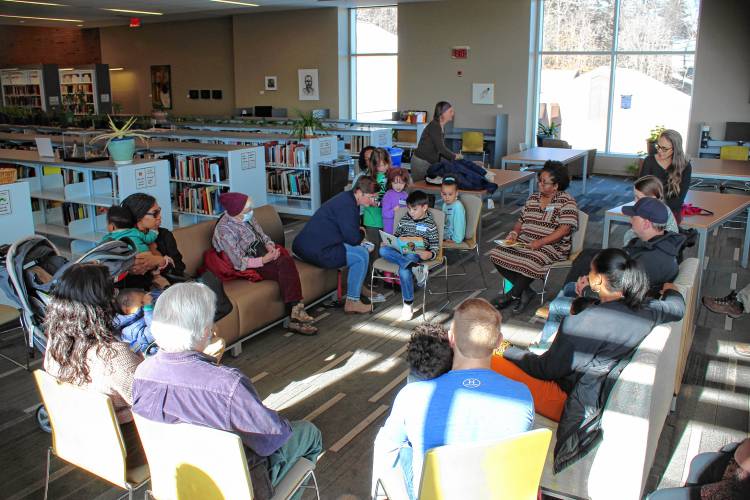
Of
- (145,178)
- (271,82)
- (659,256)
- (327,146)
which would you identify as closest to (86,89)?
(271,82)

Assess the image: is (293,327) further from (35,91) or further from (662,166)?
(35,91)

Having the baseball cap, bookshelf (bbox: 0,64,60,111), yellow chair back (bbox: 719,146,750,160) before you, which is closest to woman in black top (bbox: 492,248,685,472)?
the baseball cap

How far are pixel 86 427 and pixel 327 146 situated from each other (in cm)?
731

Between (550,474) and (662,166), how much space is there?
390 cm

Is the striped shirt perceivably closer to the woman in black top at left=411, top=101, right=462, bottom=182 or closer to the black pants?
the black pants

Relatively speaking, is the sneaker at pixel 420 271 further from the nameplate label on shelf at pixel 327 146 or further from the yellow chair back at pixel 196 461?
the nameplate label on shelf at pixel 327 146

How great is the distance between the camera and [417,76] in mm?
15352

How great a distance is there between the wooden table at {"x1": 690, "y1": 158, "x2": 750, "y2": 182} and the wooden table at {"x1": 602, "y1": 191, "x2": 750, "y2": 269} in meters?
0.78

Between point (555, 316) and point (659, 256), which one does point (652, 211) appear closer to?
point (659, 256)

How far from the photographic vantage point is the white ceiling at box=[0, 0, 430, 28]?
14.1 m

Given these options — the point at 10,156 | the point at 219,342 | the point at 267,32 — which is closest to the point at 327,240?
the point at 219,342

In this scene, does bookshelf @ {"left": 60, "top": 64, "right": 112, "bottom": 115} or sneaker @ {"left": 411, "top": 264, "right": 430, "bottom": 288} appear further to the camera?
bookshelf @ {"left": 60, "top": 64, "right": 112, "bottom": 115}

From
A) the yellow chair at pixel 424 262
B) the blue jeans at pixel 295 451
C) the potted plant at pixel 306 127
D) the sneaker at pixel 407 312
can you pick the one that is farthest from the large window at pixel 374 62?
the blue jeans at pixel 295 451

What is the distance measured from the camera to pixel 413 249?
18.8 ft
